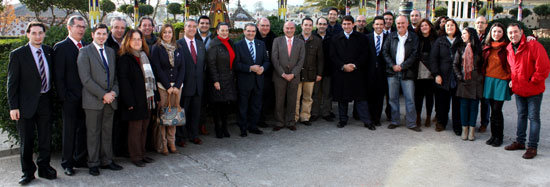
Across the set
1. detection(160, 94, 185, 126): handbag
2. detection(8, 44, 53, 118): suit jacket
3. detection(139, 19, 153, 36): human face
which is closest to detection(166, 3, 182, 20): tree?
detection(139, 19, 153, 36): human face

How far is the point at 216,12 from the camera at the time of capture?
25.0 m

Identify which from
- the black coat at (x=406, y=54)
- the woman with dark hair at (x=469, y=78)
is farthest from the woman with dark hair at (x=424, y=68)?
the woman with dark hair at (x=469, y=78)

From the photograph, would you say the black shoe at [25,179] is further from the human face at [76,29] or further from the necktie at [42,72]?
the human face at [76,29]

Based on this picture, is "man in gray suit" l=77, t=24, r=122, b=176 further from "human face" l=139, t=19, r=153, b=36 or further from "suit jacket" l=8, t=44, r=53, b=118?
"human face" l=139, t=19, r=153, b=36

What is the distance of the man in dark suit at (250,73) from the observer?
676 centimetres

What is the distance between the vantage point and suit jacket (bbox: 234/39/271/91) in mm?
6730

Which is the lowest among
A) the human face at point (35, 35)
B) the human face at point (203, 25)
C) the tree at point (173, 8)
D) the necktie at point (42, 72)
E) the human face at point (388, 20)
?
the necktie at point (42, 72)

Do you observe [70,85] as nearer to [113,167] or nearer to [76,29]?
[76,29]

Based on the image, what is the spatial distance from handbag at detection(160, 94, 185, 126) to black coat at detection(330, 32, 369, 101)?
9.43 ft

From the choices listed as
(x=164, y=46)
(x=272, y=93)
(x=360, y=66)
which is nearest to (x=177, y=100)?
(x=164, y=46)

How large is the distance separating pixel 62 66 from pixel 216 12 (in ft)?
68.3

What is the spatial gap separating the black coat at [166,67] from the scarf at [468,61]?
411 centimetres

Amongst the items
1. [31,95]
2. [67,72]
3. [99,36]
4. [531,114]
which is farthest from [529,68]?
[31,95]

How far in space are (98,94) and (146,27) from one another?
1.55 meters
